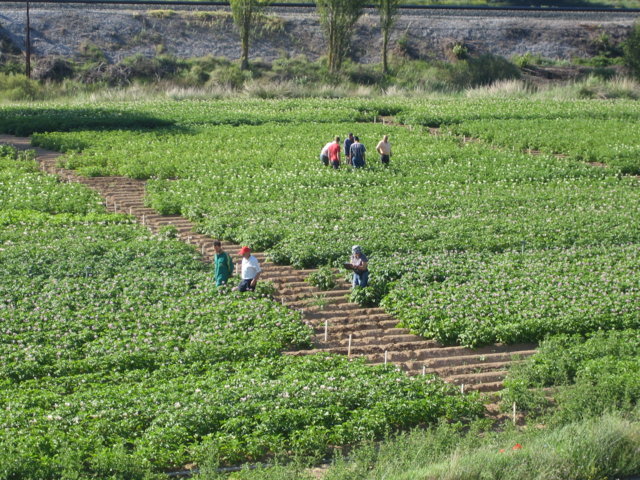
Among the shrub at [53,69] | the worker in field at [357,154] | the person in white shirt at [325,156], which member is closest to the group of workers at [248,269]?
the worker in field at [357,154]

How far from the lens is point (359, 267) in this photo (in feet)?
62.3

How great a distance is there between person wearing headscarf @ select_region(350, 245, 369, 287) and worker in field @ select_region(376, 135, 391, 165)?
43.0 ft

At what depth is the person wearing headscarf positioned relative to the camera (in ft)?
62.1

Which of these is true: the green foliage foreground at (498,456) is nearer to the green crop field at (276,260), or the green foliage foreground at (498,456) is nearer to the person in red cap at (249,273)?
the green crop field at (276,260)

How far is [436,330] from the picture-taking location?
1686 cm

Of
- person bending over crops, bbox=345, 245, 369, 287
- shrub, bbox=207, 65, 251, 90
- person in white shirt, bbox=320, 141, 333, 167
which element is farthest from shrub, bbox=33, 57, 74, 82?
person bending over crops, bbox=345, 245, 369, 287

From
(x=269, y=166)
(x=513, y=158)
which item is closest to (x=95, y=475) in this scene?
(x=269, y=166)

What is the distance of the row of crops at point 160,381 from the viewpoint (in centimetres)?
1241

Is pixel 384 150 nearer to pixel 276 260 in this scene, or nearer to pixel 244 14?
pixel 276 260

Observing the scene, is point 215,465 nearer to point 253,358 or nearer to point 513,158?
point 253,358

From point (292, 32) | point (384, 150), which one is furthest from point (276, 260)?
point (292, 32)

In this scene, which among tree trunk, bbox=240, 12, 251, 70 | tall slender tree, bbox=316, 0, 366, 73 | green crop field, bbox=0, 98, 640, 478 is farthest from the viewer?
tree trunk, bbox=240, 12, 251, 70

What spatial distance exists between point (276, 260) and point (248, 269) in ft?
10.3

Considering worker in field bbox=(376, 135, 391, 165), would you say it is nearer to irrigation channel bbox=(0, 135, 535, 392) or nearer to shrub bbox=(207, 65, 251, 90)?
irrigation channel bbox=(0, 135, 535, 392)
